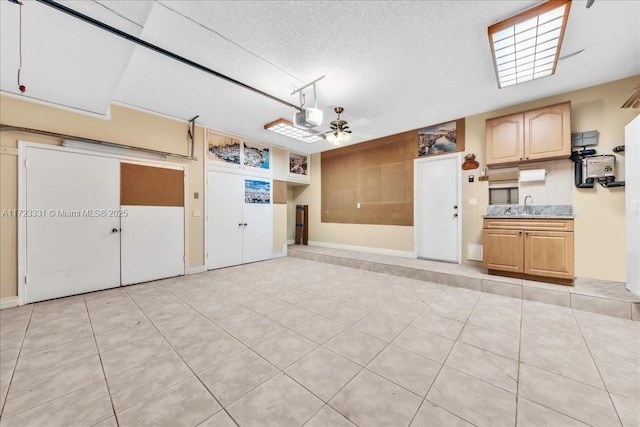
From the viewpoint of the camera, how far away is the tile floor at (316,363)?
1440 millimetres

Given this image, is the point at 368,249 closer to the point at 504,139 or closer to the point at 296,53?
the point at 504,139

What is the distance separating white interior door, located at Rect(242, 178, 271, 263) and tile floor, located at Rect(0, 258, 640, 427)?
244 cm

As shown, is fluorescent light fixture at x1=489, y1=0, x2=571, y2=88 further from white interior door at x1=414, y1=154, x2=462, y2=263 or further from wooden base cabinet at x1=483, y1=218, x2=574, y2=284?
wooden base cabinet at x1=483, y1=218, x2=574, y2=284

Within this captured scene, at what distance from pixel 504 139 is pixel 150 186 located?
6.28m

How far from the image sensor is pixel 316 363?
1917 mm

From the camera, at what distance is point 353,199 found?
6.49m

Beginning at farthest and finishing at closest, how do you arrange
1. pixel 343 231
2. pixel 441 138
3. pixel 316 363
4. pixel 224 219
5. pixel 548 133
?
pixel 343 231 → pixel 224 219 → pixel 441 138 → pixel 548 133 → pixel 316 363

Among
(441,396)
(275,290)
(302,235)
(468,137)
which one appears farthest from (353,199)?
(441,396)

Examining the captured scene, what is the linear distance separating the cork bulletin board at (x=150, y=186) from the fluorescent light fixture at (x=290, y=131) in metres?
2.04

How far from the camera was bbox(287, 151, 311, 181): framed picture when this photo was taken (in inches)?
271

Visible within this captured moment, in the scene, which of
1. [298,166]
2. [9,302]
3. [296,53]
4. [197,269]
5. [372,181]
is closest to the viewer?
[296,53]

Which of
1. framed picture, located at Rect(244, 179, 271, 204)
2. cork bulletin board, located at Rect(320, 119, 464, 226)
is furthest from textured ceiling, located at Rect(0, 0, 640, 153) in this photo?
framed picture, located at Rect(244, 179, 271, 204)

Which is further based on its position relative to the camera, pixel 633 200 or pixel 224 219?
pixel 224 219

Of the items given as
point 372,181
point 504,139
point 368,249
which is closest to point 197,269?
point 368,249
